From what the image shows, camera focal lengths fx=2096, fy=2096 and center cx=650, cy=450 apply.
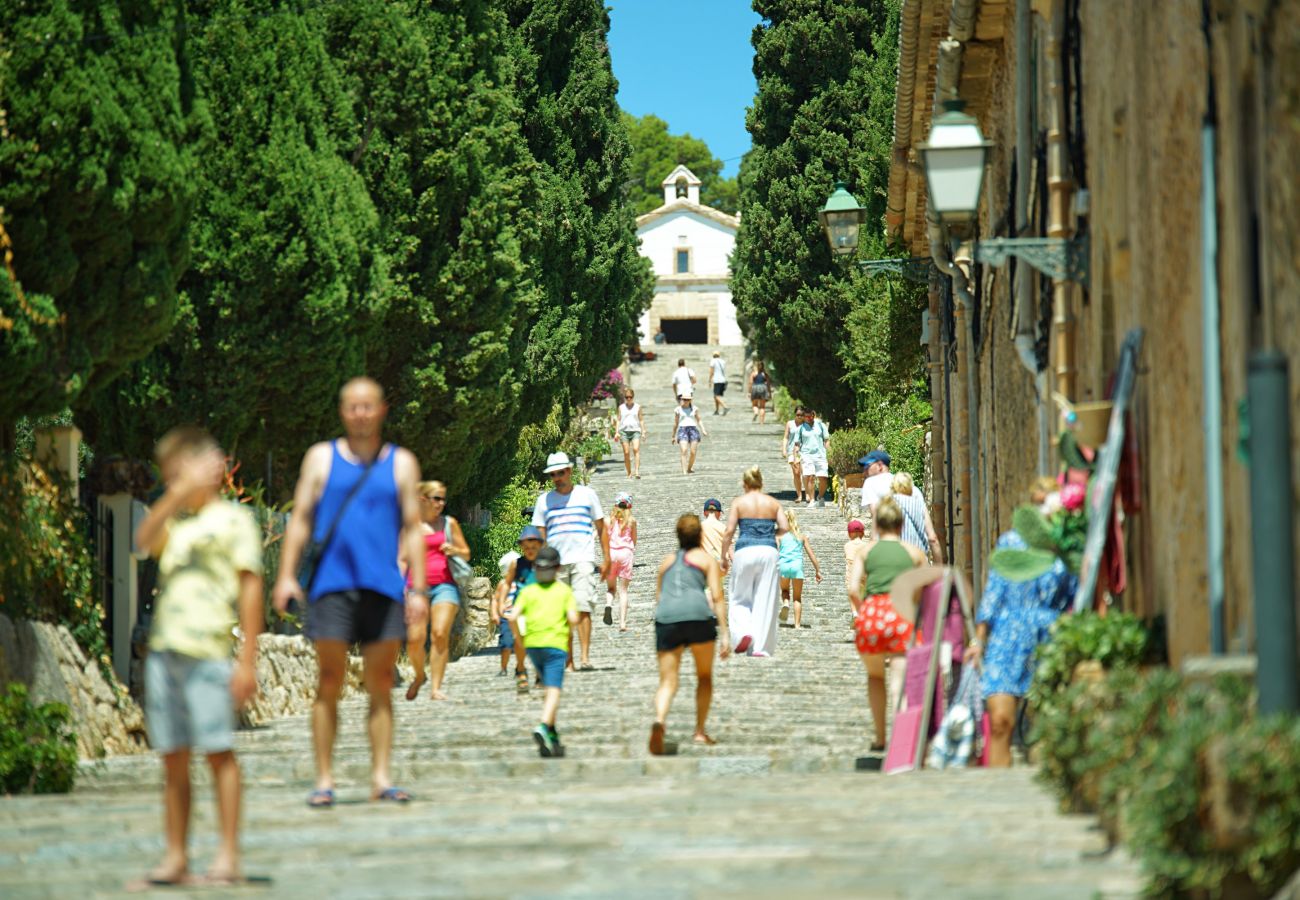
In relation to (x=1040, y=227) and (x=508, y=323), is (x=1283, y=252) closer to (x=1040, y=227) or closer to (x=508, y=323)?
(x=1040, y=227)

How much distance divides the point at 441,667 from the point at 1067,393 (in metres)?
6.14

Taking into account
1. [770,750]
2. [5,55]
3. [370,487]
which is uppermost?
[5,55]

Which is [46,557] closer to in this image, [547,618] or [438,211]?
[547,618]

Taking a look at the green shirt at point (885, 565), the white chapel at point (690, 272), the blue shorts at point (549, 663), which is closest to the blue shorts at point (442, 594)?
the blue shorts at point (549, 663)

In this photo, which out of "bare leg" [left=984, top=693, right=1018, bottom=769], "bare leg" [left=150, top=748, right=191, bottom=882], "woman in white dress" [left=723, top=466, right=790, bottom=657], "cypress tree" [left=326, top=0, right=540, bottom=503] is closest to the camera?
"bare leg" [left=150, top=748, right=191, bottom=882]

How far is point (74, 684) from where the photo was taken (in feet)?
39.3

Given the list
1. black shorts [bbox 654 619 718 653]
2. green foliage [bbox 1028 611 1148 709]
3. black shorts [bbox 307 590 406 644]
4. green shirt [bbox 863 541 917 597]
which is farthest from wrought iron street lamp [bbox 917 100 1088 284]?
black shorts [bbox 307 590 406 644]

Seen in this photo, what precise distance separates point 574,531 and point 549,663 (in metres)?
4.92

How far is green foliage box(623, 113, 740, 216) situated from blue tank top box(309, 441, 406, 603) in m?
94.2

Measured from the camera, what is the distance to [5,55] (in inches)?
Result: 444

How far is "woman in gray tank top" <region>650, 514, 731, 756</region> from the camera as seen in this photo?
11.8m

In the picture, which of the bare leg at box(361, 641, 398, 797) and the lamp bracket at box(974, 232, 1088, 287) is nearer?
the bare leg at box(361, 641, 398, 797)

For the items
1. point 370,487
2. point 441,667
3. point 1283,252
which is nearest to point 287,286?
point 441,667

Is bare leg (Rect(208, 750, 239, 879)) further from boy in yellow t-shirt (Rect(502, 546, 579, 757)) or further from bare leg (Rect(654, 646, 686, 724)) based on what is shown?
boy in yellow t-shirt (Rect(502, 546, 579, 757))
